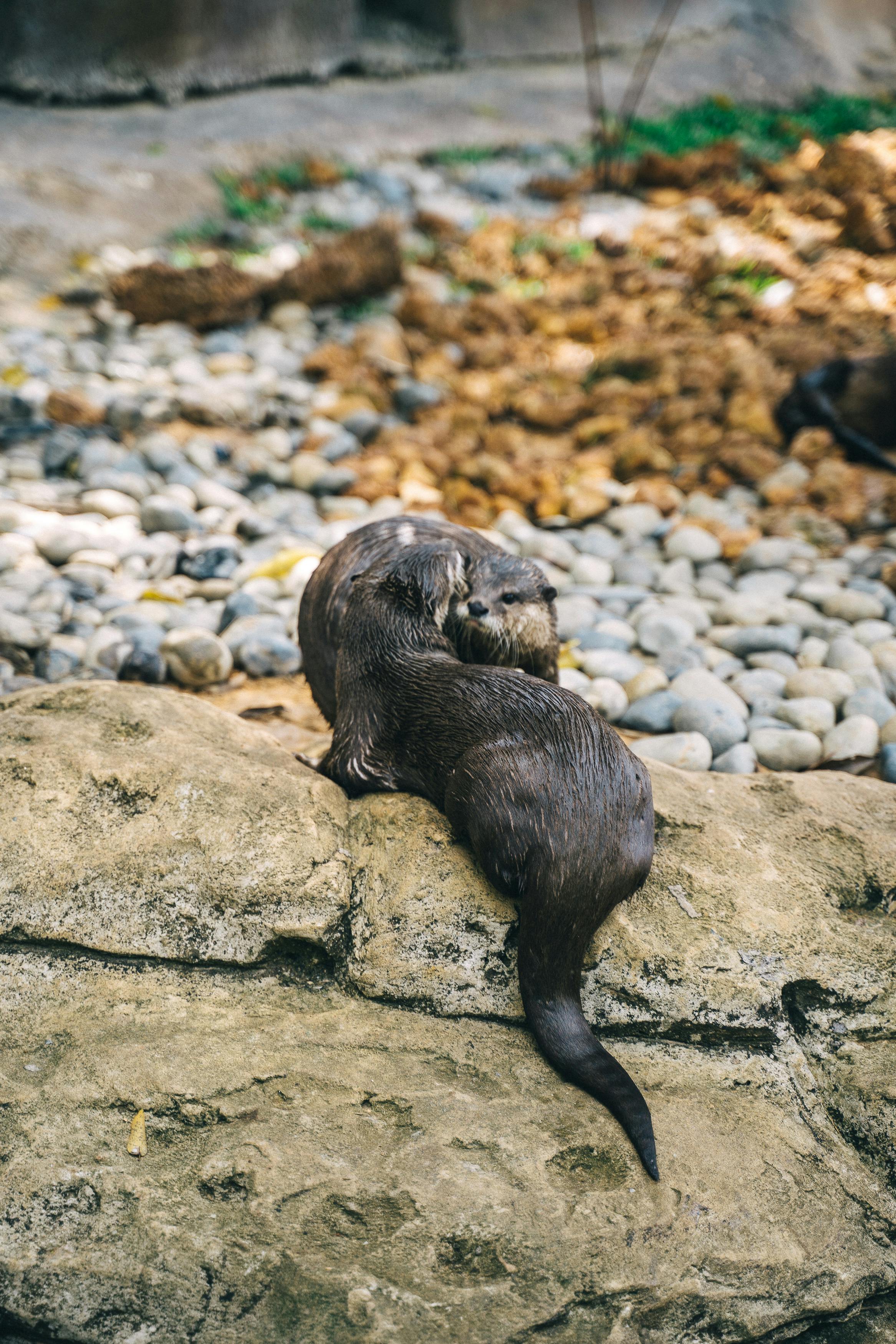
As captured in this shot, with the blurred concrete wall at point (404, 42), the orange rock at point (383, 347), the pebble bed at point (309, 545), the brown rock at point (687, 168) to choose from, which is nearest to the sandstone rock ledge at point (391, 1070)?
the pebble bed at point (309, 545)

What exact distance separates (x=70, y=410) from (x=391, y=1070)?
12.1ft

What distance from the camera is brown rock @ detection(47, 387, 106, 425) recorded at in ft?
14.4

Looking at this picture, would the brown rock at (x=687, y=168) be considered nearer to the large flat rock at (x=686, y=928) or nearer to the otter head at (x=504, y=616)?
the otter head at (x=504, y=616)

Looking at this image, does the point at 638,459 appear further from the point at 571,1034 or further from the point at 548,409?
the point at 571,1034

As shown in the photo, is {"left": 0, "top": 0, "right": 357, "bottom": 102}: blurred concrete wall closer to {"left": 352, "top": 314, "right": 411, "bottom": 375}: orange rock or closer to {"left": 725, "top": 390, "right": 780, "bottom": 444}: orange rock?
{"left": 352, "top": 314, "right": 411, "bottom": 375}: orange rock

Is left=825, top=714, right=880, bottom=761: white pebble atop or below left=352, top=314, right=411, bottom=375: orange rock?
below

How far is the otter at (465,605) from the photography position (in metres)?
2.29

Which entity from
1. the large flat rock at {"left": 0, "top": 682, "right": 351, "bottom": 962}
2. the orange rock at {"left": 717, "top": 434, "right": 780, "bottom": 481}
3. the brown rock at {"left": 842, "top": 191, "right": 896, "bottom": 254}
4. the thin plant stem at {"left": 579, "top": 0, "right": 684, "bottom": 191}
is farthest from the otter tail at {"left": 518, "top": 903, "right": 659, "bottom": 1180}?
the thin plant stem at {"left": 579, "top": 0, "right": 684, "bottom": 191}

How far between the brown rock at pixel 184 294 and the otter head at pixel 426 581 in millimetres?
3723

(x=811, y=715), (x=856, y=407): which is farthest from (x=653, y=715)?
(x=856, y=407)

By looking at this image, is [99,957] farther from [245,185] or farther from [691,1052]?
[245,185]

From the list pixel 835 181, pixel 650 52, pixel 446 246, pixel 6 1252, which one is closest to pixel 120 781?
pixel 6 1252

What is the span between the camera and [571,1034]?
1.64 metres

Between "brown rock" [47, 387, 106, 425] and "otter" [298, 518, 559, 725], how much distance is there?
7.68 feet
